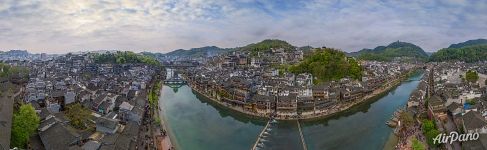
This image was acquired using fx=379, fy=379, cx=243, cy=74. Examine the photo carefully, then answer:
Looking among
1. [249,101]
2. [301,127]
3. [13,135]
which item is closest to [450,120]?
[301,127]

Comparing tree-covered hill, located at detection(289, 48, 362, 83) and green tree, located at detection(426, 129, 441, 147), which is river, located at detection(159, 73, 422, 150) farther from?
tree-covered hill, located at detection(289, 48, 362, 83)

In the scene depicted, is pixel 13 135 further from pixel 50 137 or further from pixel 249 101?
pixel 249 101

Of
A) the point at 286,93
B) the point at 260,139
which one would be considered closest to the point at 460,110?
the point at 260,139

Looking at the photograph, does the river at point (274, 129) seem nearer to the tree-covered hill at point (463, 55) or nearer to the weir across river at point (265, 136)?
the weir across river at point (265, 136)

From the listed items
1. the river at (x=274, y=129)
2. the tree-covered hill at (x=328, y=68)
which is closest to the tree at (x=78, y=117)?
the river at (x=274, y=129)

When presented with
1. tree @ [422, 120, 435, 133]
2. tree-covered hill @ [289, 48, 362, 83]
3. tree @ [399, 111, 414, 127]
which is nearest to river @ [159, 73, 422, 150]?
tree @ [399, 111, 414, 127]

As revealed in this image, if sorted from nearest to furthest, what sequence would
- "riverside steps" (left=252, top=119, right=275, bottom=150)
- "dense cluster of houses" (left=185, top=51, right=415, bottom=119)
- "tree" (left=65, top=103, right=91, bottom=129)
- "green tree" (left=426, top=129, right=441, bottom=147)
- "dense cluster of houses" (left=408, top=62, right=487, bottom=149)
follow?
"dense cluster of houses" (left=408, top=62, right=487, bottom=149)
"green tree" (left=426, top=129, right=441, bottom=147)
"tree" (left=65, top=103, right=91, bottom=129)
"riverside steps" (left=252, top=119, right=275, bottom=150)
"dense cluster of houses" (left=185, top=51, right=415, bottom=119)
